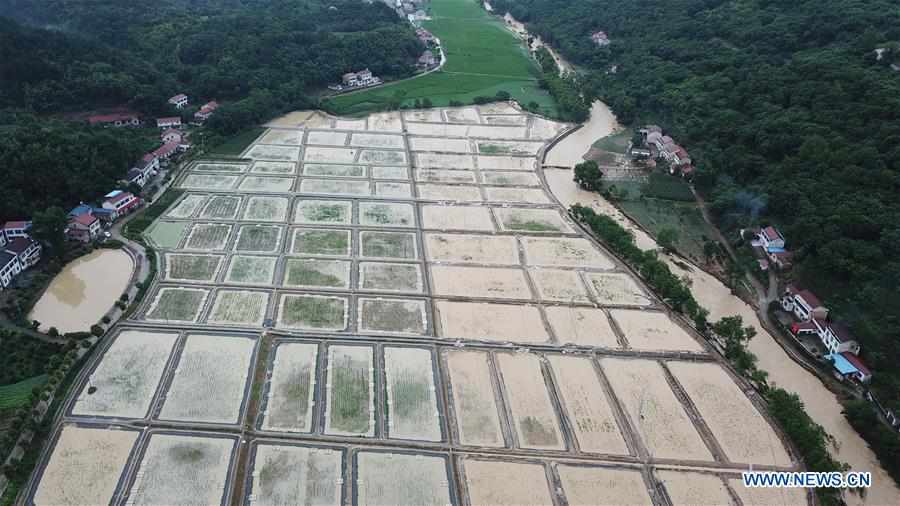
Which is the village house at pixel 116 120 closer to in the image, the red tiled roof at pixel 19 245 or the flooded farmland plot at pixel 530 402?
the red tiled roof at pixel 19 245

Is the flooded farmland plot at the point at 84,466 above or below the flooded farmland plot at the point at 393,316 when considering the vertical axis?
below

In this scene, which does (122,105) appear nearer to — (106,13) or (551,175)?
(106,13)

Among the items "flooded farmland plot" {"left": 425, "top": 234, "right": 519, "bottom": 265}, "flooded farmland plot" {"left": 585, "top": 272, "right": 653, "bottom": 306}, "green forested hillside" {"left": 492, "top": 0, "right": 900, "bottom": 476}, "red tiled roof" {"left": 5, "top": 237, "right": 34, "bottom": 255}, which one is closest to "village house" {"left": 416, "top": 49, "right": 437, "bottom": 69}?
"green forested hillside" {"left": 492, "top": 0, "right": 900, "bottom": 476}

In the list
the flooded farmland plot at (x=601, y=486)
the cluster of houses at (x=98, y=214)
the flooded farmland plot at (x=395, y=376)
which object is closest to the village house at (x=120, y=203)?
the cluster of houses at (x=98, y=214)

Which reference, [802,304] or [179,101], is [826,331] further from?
[179,101]

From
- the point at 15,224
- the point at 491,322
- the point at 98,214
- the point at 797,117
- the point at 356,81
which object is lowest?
the point at 98,214

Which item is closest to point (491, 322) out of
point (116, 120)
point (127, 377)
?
point (127, 377)

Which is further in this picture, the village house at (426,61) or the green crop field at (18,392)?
the village house at (426,61)
